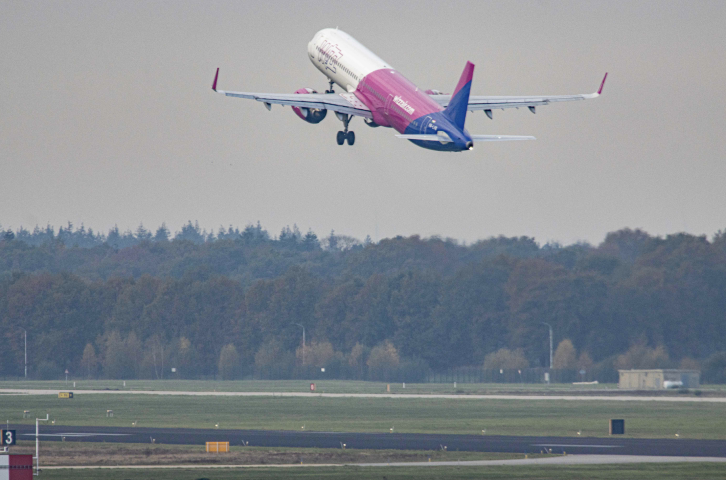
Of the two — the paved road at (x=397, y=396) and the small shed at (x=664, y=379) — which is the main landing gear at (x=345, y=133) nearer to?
the paved road at (x=397, y=396)

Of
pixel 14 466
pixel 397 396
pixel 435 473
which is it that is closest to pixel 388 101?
pixel 435 473

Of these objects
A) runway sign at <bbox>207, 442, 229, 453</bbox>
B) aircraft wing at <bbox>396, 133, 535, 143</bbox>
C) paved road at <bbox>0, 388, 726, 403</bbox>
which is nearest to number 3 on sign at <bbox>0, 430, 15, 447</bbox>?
runway sign at <bbox>207, 442, 229, 453</bbox>

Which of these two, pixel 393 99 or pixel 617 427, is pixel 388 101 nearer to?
pixel 393 99

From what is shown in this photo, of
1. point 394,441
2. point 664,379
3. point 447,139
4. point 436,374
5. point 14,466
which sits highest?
point 447,139

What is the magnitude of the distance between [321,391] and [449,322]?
49358 millimetres

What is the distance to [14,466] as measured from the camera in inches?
1596

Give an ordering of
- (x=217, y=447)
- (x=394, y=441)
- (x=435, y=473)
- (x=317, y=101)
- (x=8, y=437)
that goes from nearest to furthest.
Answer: (x=8, y=437) < (x=435, y=473) < (x=217, y=447) < (x=394, y=441) < (x=317, y=101)

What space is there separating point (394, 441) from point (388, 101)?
24698 mm

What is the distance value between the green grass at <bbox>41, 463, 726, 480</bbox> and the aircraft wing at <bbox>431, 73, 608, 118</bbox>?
111ft

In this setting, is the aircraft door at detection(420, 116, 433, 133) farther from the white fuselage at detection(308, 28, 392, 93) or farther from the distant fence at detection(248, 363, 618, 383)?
the distant fence at detection(248, 363, 618, 383)

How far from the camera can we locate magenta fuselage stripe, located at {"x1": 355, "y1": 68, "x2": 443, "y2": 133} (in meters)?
85.1

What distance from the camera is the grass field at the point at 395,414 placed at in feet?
294

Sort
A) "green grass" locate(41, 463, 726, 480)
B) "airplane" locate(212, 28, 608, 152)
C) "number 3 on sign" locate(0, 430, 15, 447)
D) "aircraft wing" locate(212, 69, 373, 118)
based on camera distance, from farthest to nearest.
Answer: "aircraft wing" locate(212, 69, 373, 118)
"airplane" locate(212, 28, 608, 152)
"green grass" locate(41, 463, 726, 480)
"number 3 on sign" locate(0, 430, 15, 447)

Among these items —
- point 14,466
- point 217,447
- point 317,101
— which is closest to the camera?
point 14,466
